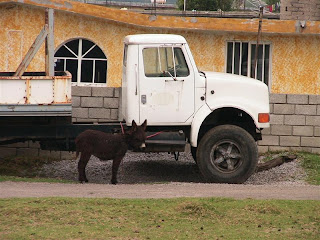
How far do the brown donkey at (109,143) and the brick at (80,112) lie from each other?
129 inches

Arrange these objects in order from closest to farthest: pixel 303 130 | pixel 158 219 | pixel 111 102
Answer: pixel 158 219 → pixel 111 102 → pixel 303 130

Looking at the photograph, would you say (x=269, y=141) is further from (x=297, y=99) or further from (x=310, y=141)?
(x=297, y=99)

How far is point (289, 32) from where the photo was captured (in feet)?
58.6

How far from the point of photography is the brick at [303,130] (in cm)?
1723

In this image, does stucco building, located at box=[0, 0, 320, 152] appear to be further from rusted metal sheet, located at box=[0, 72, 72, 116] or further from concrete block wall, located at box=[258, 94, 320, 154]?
rusted metal sheet, located at box=[0, 72, 72, 116]

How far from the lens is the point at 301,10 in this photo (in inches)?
893

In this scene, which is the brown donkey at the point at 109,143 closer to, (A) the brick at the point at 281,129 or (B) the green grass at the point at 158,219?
(B) the green grass at the point at 158,219

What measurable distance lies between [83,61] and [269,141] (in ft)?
14.8

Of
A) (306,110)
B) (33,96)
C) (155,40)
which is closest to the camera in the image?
(33,96)

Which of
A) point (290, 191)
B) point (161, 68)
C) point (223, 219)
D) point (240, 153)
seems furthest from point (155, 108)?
point (223, 219)

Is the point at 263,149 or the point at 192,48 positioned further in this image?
the point at 192,48

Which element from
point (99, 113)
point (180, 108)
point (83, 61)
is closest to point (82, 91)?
point (99, 113)

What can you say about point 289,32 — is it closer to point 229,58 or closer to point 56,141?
point 229,58

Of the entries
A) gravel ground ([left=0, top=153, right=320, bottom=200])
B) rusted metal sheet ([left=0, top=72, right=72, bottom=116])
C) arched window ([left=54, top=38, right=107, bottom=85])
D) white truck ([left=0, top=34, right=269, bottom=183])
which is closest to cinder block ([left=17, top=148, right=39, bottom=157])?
gravel ground ([left=0, top=153, right=320, bottom=200])
